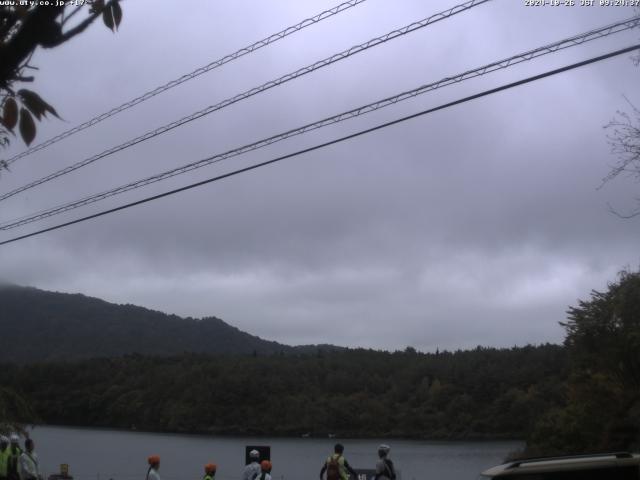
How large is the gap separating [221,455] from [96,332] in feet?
199

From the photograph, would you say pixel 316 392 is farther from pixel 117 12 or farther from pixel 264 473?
pixel 117 12

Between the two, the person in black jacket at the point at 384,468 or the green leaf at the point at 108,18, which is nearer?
the green leaf at the point at 108,18

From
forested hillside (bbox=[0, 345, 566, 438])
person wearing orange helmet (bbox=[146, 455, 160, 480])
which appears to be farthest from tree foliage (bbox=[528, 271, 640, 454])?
person wearing orange helmet (bbox=[146, 455, 160, 480])

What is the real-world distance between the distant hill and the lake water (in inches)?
829

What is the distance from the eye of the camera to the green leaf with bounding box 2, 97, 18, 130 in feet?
11.0

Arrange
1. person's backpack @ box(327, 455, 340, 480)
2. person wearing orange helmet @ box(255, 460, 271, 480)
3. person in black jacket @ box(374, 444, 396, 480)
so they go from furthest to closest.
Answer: person's backpack @ box(327, 455, 340, 480), person in black jacket @ box(374, 444, 396, 480), person wearing orange helmet @ box(255, 460, 271, 480)

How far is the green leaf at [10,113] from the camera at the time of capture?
334 cm

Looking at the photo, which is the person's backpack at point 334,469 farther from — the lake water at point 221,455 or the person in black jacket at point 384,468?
the lake water at point 221,455

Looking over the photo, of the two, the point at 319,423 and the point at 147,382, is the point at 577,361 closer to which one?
the point at 319,423

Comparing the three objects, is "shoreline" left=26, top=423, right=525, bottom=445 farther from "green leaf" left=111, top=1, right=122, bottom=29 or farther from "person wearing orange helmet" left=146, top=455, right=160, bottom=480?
"green leaf" left=111, top=1, right=122, bottom=29

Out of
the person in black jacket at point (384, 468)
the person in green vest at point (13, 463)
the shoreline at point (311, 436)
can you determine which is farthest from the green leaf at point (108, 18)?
the shoreline at point (311, 436)

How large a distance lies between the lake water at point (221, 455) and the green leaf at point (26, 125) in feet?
72.3

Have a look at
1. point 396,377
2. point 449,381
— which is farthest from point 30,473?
point 396,377

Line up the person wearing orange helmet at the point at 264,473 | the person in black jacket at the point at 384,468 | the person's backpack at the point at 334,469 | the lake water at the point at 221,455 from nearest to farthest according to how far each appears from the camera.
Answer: the person wearing orange helmet at the point at 264,473 < the person in black jacket at the point at 384,468 < the person's backpack at the point at 334,469 < the lake water at the point at 221,455
